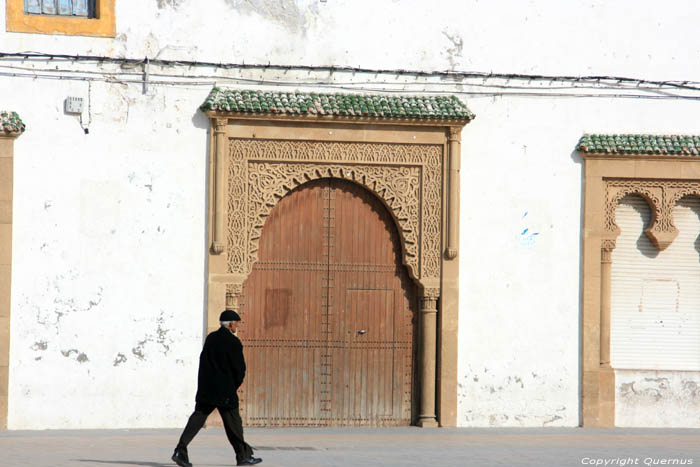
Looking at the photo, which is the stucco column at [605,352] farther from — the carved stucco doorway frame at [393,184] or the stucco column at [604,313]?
the carved stucco doorway frame at [393,184]

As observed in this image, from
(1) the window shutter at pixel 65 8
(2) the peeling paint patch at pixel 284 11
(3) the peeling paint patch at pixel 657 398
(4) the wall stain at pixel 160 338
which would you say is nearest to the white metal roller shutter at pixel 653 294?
(3) the peeling paint patch at pixel 657 398

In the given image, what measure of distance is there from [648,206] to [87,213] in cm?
549

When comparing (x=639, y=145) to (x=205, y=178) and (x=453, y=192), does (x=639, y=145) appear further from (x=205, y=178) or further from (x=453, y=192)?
(x=205, y=178)

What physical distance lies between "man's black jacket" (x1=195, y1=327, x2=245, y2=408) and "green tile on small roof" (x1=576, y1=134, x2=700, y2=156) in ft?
15.6

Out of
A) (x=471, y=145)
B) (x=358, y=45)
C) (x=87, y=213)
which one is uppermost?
(x=358, y=45)

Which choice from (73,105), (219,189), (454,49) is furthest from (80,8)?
(454,49)

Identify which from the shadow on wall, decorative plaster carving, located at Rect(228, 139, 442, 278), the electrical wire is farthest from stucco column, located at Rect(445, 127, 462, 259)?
the shadow on wall

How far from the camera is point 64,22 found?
11.2 meters

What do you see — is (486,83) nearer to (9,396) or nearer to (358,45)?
(358,45)

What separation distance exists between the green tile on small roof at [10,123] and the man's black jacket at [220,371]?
341cm

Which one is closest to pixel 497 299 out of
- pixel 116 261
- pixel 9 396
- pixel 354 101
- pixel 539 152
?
pixel 539 152

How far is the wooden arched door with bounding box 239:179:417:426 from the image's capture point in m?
11.6

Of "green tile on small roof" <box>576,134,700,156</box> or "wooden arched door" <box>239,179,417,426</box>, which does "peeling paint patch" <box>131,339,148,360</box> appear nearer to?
"wooden arched door" <box>239,179,417,426</box>

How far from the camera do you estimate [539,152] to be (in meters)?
11.9
